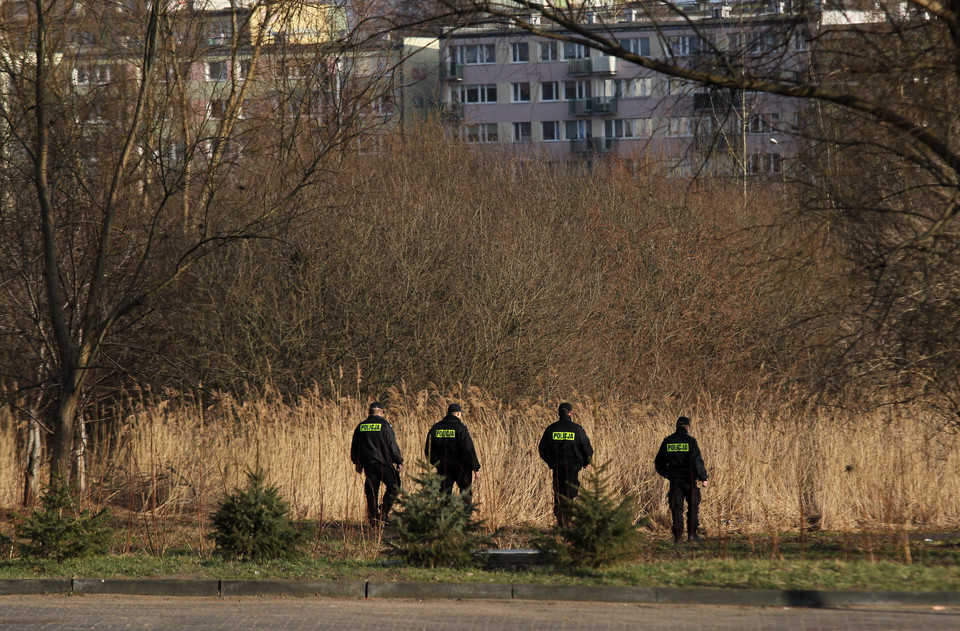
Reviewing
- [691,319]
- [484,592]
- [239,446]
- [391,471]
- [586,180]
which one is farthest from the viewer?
[586,180]

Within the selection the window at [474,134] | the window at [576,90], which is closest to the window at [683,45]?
the window at [474,134]

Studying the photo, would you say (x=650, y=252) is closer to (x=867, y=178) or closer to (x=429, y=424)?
(x=429, y=424)

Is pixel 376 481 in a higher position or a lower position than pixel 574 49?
lower

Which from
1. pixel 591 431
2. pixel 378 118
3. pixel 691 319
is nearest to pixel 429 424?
pixel 591 431

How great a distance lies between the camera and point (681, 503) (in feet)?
40.2

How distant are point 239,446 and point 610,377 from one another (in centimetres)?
1110

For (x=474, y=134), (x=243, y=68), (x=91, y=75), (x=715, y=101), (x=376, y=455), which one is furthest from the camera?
(x=474, y=134)

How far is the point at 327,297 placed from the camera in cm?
2131

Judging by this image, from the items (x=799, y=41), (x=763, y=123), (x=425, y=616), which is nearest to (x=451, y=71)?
(x=763, y=123)

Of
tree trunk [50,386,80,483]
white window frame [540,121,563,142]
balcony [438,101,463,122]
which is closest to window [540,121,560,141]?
white window frame [540,121,563,142]

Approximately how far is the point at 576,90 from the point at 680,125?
190 feet

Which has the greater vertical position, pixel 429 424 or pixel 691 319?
pixel 691 319

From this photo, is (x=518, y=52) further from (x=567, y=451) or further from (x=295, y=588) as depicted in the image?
(x=295, y=588)

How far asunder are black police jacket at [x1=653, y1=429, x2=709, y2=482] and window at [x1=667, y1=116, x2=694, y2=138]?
3795 millimetres
